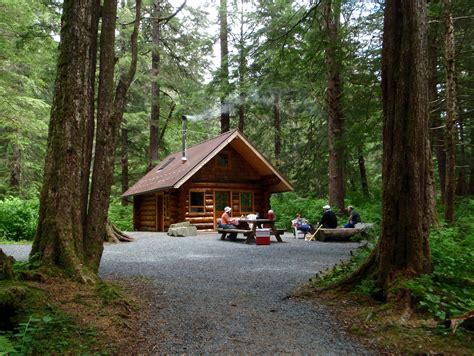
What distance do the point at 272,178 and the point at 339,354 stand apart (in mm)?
17658

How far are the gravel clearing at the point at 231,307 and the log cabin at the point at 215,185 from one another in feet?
33.0

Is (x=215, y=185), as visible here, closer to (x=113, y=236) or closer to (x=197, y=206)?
(x=197, y=206)

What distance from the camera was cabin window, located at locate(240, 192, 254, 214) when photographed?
21969 millimetres

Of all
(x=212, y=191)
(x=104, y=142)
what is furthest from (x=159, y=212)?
(x=104, y=142)

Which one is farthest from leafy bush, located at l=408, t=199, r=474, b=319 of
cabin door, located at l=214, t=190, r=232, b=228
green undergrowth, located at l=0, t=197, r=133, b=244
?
cabin door, located at l=214, t=190, r=232, b=228

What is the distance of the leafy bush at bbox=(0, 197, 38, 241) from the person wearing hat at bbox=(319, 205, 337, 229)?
1103 centimetres

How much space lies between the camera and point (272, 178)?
21.3 m

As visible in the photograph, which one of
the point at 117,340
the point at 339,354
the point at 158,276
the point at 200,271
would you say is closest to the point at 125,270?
the point at 158,276

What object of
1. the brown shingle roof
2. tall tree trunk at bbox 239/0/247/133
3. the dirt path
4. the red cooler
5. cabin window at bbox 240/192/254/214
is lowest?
the dirt path

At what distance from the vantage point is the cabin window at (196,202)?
2050 centimetres

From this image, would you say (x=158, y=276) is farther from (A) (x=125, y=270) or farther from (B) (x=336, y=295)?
(B) (x=336, y=295)

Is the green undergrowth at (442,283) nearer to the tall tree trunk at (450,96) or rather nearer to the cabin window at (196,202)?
the tall tree trunk at (450,96)

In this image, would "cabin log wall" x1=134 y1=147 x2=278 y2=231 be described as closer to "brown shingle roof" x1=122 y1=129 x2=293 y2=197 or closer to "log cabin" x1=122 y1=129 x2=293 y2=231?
"log cabin" x1=122 y1=129 x2=293 y2=231

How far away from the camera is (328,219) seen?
48.6 ft
